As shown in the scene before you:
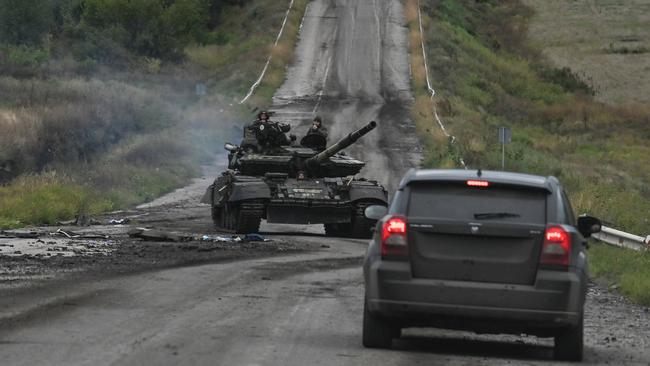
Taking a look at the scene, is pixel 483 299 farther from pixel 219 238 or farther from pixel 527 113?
pixel 527 113

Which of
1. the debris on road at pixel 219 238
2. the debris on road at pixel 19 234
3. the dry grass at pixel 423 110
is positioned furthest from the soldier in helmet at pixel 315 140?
the dry grass at pixel 423 110

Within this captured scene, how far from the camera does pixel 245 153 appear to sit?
95.3ft

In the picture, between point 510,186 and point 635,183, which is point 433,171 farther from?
point 635,183

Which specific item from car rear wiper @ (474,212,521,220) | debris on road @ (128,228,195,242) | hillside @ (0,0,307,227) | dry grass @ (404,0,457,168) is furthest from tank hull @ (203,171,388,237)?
dry grass @ (404,0,457,168)

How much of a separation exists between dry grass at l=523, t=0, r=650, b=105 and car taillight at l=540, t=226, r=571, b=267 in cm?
6388

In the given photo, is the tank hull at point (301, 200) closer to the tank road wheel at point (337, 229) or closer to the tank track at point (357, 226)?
the tank track at point (357, 226)

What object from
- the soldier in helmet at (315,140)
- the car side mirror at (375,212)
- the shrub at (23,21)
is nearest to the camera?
the car side mirror at (375,212)

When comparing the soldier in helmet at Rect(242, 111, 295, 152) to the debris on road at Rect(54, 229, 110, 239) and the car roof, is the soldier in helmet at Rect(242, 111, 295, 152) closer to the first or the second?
the debris on road at Rect(54, 229, 110, 239)

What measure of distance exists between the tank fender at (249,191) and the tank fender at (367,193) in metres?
1.58

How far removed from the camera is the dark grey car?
38.0ft

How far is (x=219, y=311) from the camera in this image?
47.6 feet

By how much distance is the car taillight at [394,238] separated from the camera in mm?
11695

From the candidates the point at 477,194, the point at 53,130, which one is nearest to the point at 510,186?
the point at 477,194

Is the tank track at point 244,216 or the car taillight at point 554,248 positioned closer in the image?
the car taillight at point 554,248
